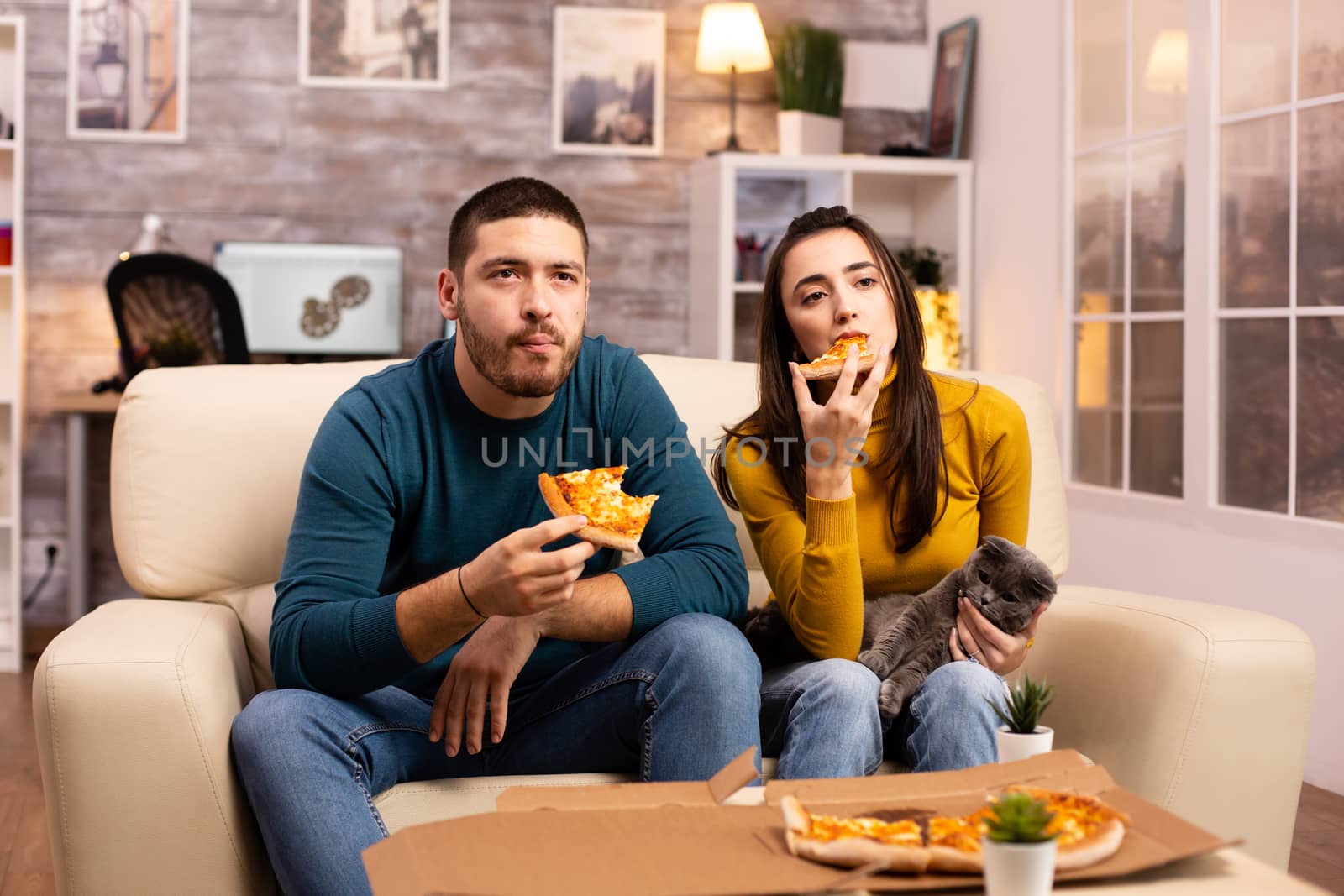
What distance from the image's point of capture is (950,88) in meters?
4.77

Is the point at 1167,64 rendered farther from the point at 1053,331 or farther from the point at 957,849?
the point at 957,849

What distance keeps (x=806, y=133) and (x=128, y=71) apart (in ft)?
7.93

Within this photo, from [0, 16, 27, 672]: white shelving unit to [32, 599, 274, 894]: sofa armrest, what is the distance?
2.94 m

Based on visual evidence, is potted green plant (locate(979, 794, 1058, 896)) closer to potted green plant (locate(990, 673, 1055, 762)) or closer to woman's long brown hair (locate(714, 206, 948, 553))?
potted green plant (locate(990, 673, 1055, 762))

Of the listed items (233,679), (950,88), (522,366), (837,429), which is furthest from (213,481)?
(950,88)

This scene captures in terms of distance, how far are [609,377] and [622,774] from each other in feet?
1.84

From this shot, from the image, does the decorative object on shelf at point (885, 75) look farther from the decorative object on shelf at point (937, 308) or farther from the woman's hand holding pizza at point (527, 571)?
the woman's hand holding pizza at point (527, 571)

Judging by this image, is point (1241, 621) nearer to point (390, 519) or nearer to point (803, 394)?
point (803, 394)

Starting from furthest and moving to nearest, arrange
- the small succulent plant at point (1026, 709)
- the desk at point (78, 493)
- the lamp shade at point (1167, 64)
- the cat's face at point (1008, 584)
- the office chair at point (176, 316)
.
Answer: the desk at point (78, 493), the office chair at point (176, 316), the lamp shade at point (1167, 64), the cat's face at point (1008, 584), the small succulent plant at point (1026, 709)

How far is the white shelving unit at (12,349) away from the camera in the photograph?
419cm

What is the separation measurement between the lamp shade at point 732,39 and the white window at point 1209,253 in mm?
1166

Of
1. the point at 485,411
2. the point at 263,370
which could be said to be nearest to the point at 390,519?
the point at 485,411

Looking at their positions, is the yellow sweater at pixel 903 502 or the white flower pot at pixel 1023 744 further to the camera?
the yellow sweater at pixel 903 502

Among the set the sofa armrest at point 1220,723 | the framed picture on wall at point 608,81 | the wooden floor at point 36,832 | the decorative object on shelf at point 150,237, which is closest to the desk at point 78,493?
the decorative object on shelf at point 150,237
